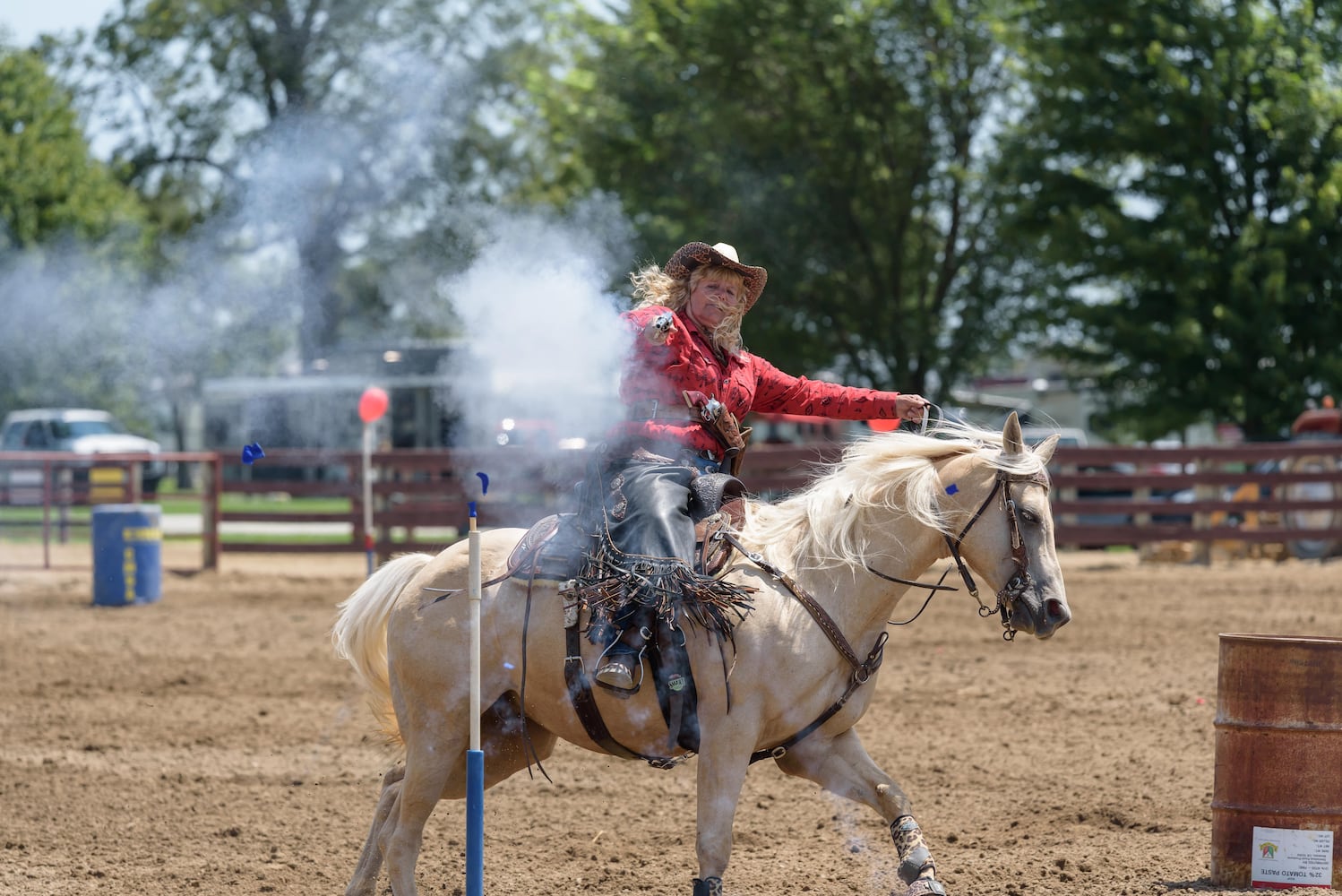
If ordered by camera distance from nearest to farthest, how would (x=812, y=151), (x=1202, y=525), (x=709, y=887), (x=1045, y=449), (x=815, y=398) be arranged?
1. (x=709, y=887)
2. (x=1045, y=449)
3. (x=815, y=398)
4. (x=1202, y=525)
5. (x=812, y=151)

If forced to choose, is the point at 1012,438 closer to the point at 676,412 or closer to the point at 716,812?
the point at 676,412

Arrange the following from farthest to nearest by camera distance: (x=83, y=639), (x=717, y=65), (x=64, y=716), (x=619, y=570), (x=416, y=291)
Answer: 1. (x=416, y=291)
2. (x=717, y=65)
3. (x=83, y=639)
4. (x=64, y=716)
5. (x=619, y=570)

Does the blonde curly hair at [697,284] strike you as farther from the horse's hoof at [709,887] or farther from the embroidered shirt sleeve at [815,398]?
the horse's hoof at [709,887]

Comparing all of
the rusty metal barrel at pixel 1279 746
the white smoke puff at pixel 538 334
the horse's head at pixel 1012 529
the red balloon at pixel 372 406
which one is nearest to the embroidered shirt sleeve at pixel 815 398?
the horse's head at pixel 1012 529

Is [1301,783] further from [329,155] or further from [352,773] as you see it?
[329,155]

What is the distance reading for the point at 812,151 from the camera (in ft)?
76.7

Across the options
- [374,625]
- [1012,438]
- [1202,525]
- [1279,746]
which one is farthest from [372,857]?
[1202,525]

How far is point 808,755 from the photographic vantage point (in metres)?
4.55

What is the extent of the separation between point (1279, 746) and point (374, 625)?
10.6ft

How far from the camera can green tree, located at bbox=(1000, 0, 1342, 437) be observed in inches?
731

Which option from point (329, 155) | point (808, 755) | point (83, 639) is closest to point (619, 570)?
point (808, 755)

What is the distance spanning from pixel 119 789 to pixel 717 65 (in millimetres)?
18511

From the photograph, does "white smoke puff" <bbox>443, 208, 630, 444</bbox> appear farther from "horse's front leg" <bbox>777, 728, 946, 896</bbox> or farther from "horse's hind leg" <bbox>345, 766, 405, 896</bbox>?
"horse's hind leg" <bbox>345, 766, 405, 896</bbox>

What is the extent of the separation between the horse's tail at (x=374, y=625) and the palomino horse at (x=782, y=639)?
13 centimetres
